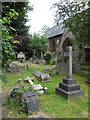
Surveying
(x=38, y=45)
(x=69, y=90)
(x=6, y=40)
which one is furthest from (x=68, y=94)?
(x=38, y=45)

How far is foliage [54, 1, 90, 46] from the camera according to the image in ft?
30.1

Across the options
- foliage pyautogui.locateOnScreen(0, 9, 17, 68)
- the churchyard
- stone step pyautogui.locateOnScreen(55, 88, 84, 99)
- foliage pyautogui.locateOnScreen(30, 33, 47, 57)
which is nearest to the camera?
foliage pyautogui.locateOnScreen(0, 9, 17, 68)

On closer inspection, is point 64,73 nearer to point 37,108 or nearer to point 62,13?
point 62,13

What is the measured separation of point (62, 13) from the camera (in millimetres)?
10586

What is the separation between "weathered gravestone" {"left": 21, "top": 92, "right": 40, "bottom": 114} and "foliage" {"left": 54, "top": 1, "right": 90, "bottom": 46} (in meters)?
5.97

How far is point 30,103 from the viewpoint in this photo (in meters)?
4.62

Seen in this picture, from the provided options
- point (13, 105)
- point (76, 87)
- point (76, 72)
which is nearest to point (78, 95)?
point (76, 87)

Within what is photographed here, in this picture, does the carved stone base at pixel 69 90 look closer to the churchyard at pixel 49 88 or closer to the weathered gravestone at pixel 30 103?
the churchyard at pixel 49 88

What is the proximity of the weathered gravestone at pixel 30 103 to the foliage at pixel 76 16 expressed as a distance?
597 cm

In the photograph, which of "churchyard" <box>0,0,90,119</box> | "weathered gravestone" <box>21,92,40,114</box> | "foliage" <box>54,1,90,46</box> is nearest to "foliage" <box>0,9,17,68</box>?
"churchyard" <box>0,0,90,119</box>

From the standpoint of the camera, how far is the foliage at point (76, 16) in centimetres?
917

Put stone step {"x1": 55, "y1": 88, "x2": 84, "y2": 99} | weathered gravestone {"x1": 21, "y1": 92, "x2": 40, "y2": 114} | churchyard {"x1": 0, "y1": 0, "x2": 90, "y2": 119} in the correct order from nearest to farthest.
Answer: churchyard {"x1": 0, "y1": 0, "x2": 90, "y2": 119} < weathered gravestone {"x1": 21, "y1": 92, "x2": 40, "y2": 114} < stone step {"x1": 55, "y1": 88, "x2": 84, "y2": 99}

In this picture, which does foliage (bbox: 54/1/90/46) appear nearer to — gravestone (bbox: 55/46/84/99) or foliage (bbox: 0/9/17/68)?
gravestone (bbox: 55/46/84/99)

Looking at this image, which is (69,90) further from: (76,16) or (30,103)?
(76,16)
